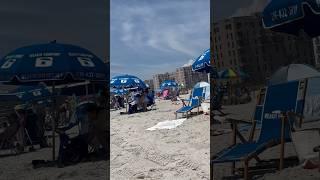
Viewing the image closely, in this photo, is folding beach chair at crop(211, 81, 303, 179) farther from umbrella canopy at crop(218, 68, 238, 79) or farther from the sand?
the sand

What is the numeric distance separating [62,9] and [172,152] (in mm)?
2804

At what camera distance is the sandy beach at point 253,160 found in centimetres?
311

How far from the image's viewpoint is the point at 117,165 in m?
5.00

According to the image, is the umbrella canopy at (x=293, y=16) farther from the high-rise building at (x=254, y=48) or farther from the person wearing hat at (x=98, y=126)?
the person wearing hat at (x=98, y=126)

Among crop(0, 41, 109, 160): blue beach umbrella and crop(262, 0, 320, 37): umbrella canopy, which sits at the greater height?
crop(262, 0, 320, 37): umbrella canopy

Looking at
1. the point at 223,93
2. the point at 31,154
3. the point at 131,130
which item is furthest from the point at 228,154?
the point at 131,130

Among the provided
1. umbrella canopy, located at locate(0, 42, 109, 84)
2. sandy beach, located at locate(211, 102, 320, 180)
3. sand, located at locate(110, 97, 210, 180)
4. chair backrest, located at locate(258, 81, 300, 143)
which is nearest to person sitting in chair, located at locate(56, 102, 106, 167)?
umbrella canopy, located at locate(0, 42, 109, 84)

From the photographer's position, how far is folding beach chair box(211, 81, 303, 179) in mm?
3057

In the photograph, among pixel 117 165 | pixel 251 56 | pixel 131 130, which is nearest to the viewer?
pixel 251 56

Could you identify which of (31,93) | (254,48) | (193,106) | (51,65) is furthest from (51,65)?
(193,106)

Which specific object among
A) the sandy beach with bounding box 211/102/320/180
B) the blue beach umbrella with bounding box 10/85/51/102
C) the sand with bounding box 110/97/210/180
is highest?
the blue beach umbrella with bounding box 10/85/51/102

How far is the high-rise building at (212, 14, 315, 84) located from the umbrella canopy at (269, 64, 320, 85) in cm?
4

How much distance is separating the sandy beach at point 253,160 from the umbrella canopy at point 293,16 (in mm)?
682

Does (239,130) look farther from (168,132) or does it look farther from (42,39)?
(168,132)
